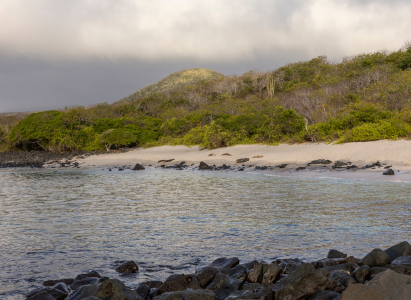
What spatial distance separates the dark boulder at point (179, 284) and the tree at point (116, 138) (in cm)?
3971

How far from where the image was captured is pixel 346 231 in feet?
23.8

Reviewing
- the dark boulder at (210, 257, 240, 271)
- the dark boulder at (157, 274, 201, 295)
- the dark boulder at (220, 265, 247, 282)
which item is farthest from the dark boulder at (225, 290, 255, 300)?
the dark boulder at (210, 257, 240, 271)

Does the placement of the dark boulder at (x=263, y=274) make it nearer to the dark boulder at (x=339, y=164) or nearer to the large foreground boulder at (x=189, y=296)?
the large foreground boulder at (x=189, y=296)

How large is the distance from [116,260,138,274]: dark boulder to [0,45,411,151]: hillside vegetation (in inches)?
912

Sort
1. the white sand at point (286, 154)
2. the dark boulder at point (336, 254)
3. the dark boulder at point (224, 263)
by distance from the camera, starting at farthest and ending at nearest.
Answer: the white sand at point (286, 154)
the dark boulder at point (336, 254)
the dark boulder at point (224, 263)

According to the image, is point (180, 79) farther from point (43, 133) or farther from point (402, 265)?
point (402, 265)

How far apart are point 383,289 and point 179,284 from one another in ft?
8.19

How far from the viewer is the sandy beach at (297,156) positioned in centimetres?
1818

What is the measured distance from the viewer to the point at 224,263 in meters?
5.43

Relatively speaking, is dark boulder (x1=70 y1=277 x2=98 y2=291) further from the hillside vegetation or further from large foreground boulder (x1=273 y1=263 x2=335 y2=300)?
the hillside vegetation

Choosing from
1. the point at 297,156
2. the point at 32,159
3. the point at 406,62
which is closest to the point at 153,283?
the point at 297,156

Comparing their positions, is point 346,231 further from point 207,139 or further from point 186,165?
point 207,139

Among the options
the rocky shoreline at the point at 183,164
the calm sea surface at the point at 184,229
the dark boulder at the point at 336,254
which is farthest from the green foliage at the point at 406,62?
the dark boulder at the point at 336,254

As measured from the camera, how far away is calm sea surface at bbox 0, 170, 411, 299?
19.2 feet
